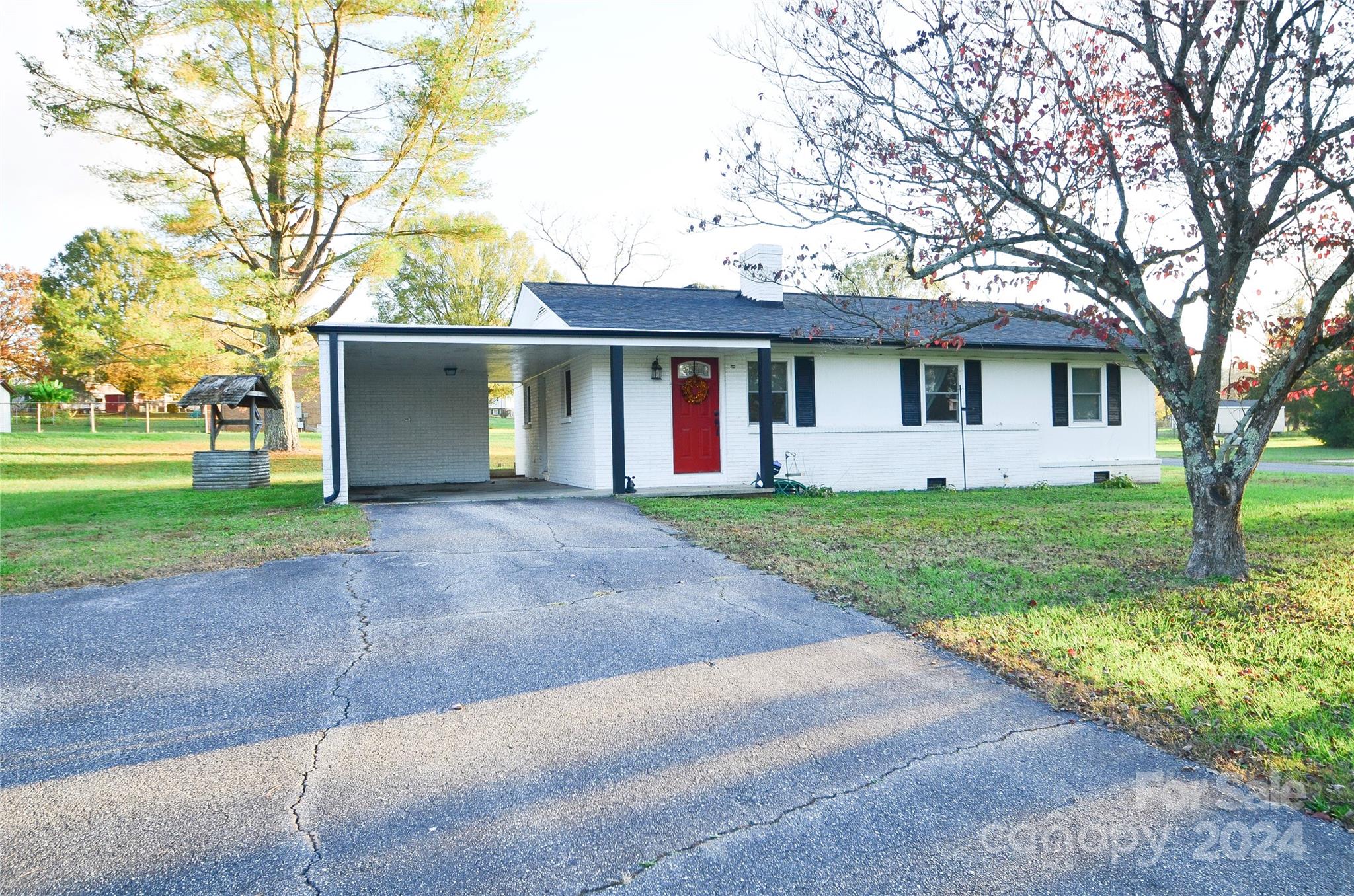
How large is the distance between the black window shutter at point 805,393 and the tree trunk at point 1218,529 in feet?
27.1

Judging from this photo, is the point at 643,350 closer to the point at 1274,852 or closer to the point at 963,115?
the point at 963,115

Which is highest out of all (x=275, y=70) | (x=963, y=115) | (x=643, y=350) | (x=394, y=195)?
(x=275, y=70)

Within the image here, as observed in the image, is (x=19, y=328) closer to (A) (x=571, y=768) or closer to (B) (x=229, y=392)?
(B) (x=229, y=392)

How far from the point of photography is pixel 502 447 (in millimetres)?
32406

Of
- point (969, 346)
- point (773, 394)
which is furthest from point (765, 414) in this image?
point (969, 346)

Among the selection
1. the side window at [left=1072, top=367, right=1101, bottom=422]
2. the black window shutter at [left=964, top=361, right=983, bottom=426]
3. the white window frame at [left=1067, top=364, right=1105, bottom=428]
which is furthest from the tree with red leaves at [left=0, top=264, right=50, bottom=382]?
the side window at [left=1072, top=367, right=1101, bottom=422]

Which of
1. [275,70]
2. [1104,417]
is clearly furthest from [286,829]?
[275,70]

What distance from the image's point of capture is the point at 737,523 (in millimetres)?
9562

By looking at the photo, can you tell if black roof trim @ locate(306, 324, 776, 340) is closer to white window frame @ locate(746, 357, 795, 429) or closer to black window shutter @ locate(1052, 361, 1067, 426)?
white window frame @ locate(746, 357, 795, 429)

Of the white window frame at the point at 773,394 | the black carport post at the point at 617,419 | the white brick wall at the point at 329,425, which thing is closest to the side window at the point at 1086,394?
the white window frame at the point at 773,394

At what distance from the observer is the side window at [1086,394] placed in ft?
54.7

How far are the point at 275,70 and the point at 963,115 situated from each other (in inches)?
794

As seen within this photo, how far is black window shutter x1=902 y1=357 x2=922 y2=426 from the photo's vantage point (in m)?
15.3

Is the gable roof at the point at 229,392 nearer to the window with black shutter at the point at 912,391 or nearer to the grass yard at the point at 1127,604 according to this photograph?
the grass yard at the point at 1127,604
